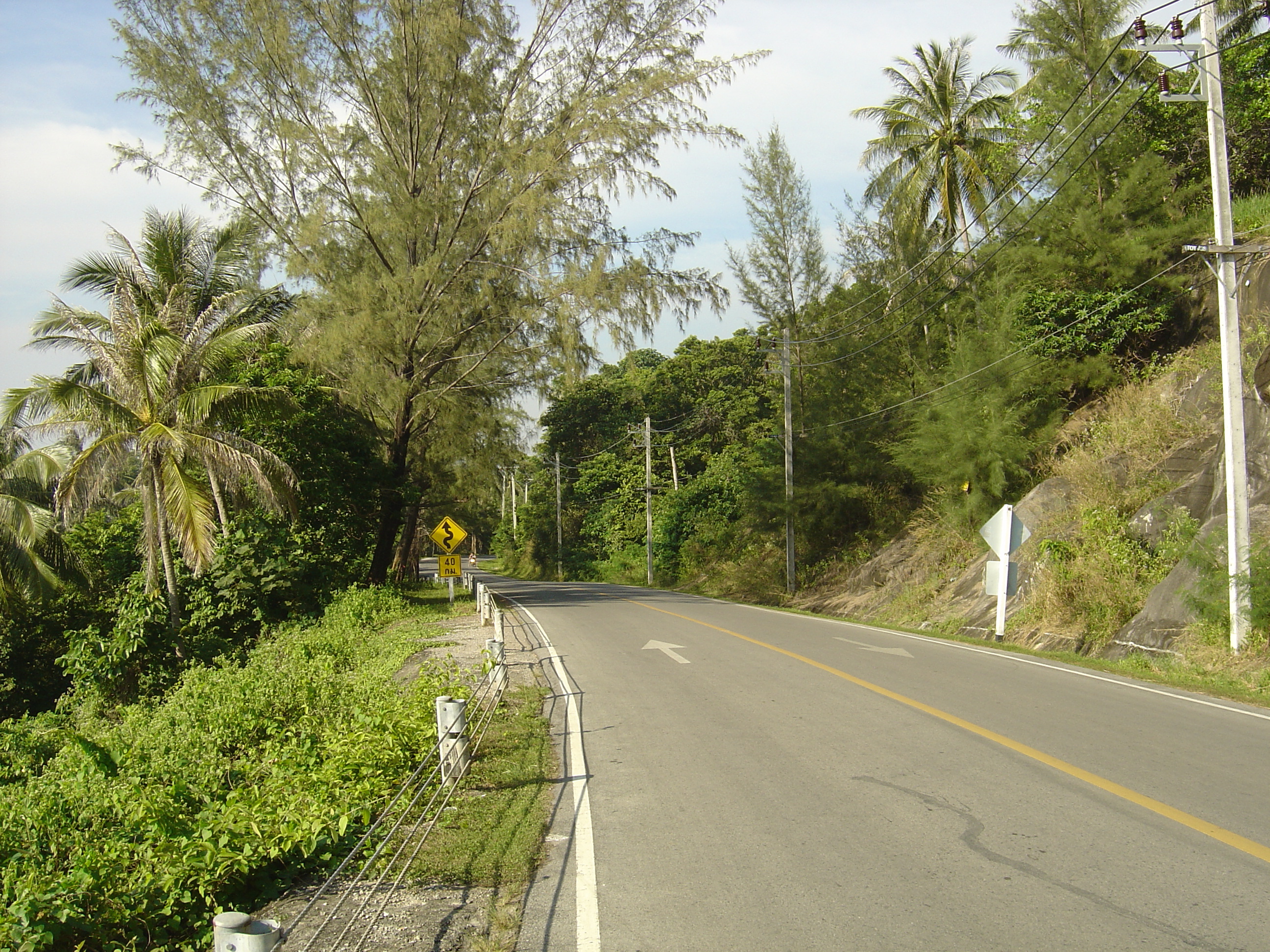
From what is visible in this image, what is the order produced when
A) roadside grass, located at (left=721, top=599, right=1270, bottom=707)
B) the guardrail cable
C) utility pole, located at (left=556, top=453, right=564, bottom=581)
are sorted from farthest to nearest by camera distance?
utility pole, located at (left=556, top=453, right=564, bottom=581)
roadside grass, located at (left=721, top=599, right=1270, bottom=707)
the guardrail cable

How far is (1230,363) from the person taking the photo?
41.8 ft

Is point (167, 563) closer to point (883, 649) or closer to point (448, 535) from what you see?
point (448, 535)

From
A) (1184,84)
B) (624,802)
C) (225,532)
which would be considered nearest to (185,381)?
(225,532)

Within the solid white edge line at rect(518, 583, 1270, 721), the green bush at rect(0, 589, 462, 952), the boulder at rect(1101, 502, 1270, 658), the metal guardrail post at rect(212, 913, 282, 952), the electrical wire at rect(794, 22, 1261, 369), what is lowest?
the green bush at rect(0, 589, 462, 952)

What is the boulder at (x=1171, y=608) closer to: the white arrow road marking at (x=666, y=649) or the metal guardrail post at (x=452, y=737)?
the white arrow road marking at (x=666, y=649)

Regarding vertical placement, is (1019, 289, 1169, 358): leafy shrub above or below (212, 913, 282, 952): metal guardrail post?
above

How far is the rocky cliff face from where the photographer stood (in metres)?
14.0

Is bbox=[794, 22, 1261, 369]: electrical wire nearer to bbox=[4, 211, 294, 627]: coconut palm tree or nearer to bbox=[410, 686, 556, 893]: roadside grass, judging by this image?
bbox=[410, 686, 556, 893]: roadside grass

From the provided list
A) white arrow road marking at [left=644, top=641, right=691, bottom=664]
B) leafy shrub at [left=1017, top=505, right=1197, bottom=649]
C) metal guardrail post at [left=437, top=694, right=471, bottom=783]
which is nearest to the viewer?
metal guardrail post at [left=437, top=694, right=471, bottom=783]

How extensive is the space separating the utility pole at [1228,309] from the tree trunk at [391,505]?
19.0 metres

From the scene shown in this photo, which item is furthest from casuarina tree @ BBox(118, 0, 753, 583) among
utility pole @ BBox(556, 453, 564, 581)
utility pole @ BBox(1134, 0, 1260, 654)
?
utility pole @ BBox(556, 453, 564, 581)

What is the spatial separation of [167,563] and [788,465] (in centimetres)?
1843

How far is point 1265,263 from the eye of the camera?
1877 cm

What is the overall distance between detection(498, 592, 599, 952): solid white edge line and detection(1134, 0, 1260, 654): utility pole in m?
8.96
